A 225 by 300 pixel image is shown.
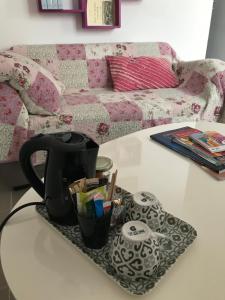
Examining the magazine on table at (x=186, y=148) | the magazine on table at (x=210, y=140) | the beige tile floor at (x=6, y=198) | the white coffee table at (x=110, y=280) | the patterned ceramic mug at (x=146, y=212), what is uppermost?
the patterned ceramic mug at (x=146, y=212)

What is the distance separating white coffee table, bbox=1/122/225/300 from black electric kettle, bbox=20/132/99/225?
6cm

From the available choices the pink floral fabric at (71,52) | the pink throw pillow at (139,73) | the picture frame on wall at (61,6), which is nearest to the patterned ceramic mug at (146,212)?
the pink throw pillow at (139,73)

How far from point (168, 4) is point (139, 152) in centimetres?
207

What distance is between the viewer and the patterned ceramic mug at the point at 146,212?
59 centimetres

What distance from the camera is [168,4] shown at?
8.36 ft

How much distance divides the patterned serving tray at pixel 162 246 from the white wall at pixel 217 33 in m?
3.10

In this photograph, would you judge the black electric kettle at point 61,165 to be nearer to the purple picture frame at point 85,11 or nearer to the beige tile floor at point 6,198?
the beige tile floor at point 6,198

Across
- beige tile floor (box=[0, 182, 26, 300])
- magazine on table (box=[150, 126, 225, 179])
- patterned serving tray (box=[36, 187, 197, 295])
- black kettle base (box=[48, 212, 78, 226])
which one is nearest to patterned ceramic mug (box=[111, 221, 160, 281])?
patterned serving tray (box=[36, 187, 197, 295])

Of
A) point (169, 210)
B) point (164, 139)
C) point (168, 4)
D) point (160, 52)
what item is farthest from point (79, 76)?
point (169, 210)

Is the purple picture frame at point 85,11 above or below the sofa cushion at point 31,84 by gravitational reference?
above

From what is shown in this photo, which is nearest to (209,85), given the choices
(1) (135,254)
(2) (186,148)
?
(2) (186,148)

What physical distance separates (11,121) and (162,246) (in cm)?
119

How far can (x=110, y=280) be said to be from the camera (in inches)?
20.4

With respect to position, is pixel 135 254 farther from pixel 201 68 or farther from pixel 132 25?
pixel 132 25
